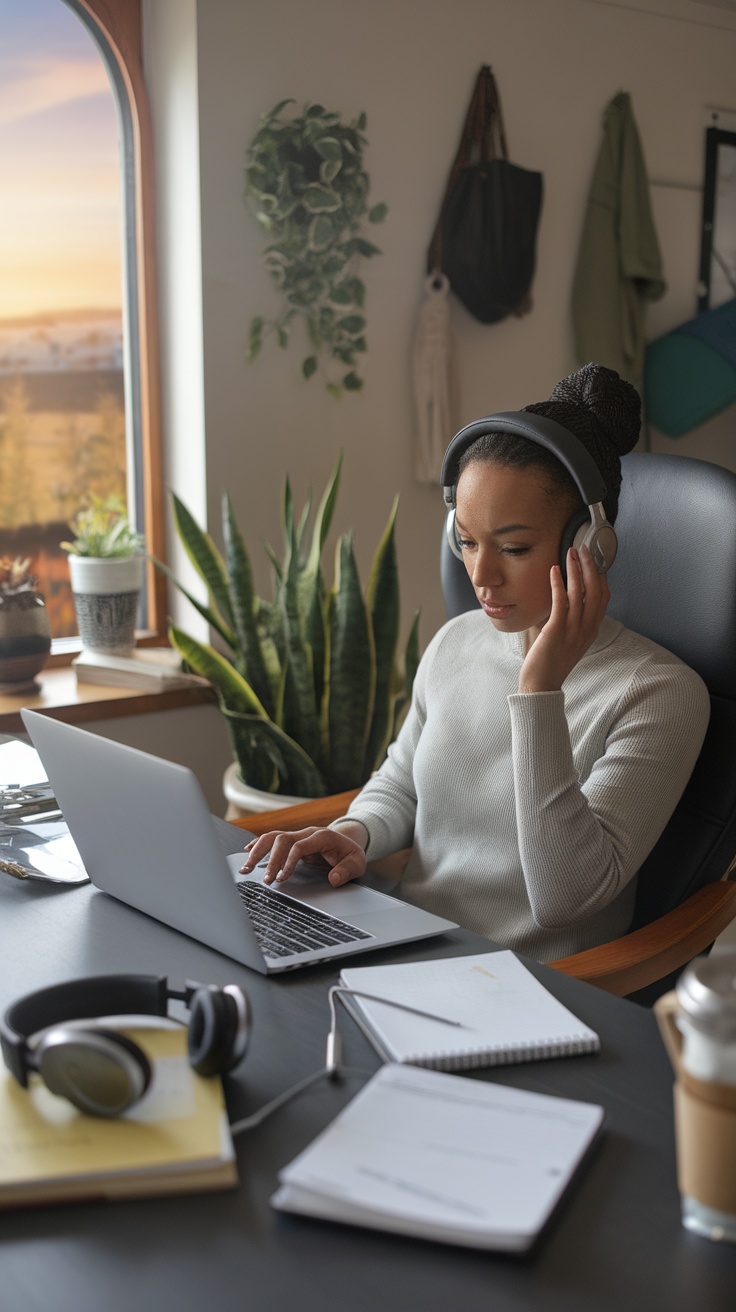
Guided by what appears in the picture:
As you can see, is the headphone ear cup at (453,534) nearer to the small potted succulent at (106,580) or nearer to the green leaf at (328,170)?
the small potted succulent at (106,580)

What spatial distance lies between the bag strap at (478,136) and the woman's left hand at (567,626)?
6.91 ft

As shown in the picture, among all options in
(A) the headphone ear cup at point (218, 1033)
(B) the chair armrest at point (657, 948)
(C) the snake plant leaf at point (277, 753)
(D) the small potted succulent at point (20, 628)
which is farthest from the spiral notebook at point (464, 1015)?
(D) the small potted succulent at point (20, 628)

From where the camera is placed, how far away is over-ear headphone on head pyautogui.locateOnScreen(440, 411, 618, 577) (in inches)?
53.3

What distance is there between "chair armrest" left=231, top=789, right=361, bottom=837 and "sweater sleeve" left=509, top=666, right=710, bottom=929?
1.42 feet

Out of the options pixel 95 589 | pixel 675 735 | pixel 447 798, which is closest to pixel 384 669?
pixel 95 589

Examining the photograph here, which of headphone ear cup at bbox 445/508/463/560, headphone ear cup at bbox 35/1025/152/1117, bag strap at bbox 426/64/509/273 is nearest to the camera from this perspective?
headphone ear cup at bbox 35/1025/152/1117

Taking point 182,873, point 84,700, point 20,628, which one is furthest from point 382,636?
point 182,873

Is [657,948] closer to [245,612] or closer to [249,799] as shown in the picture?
[249,799]

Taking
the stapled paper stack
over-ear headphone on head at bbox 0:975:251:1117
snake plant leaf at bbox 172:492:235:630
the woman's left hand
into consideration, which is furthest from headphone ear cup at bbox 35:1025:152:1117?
snake plant leaf at bbox 172:492:235:630

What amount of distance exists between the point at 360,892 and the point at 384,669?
1343mm

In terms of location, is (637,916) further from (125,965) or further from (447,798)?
(125,965)

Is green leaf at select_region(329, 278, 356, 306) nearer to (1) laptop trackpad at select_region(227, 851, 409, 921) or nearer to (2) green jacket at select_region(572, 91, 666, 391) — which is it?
(2) green jacket at select_region(572, 91, 666, 391)

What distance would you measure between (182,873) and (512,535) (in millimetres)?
595

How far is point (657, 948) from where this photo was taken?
134 cm
